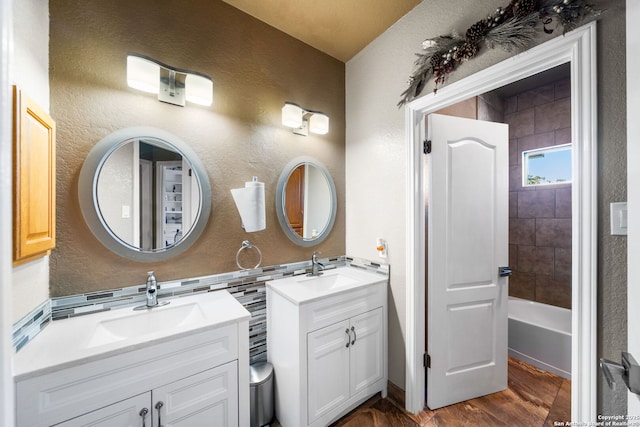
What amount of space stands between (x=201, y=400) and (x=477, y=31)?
7.29 ft

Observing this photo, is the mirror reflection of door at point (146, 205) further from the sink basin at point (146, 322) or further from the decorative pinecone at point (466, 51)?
the decorative pinecone at point (466, 51)

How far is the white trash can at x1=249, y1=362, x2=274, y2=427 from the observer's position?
1470 millimetres

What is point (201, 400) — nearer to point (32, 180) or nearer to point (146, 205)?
point (146, 205)

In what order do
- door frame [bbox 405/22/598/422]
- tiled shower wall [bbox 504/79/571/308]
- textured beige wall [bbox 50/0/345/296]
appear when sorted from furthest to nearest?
tiled shower wall [bbox 504/79/571/308] → textured beige wall [bbox 50/0/345/296] → door frame [bbox 405/22/598/422]

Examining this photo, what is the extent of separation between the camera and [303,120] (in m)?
1.95

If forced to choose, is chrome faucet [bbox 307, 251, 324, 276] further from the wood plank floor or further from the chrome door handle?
the chrome door handle

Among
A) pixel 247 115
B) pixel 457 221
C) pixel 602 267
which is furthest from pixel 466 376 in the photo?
pixel 247 115

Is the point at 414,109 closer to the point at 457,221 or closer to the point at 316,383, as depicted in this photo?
the point at 457,221

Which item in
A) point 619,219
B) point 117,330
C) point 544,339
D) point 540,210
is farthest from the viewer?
point 540,210

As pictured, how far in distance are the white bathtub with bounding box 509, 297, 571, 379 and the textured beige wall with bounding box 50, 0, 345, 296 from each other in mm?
1778

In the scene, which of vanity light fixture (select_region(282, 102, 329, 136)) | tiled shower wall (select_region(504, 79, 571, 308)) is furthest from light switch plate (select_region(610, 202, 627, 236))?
tiled shower wall (select_region(504, 79, 571, 308))

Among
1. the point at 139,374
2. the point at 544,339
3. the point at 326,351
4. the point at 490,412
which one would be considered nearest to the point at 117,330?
the point at 139,374

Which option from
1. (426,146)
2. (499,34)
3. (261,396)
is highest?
(499,34)

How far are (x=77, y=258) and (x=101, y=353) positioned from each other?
57 centimetres
